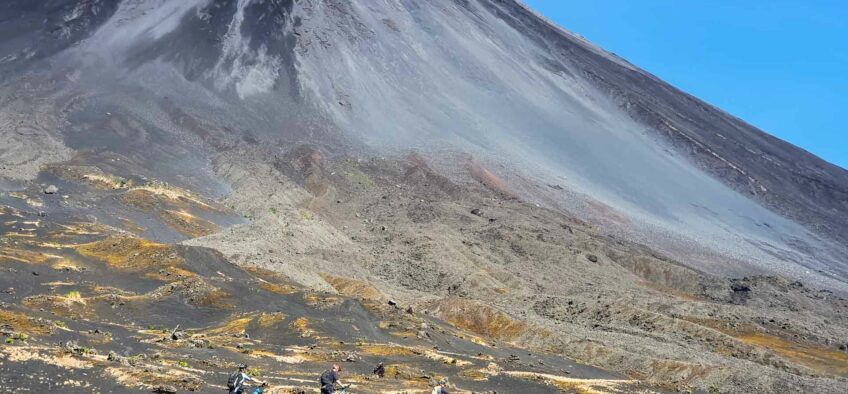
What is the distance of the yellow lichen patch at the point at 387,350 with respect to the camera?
95.2ft

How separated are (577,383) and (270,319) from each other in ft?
41.9

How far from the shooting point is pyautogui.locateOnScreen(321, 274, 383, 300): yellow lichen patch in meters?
46.8

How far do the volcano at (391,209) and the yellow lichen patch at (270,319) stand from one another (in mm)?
128

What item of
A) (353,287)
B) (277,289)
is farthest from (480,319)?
(277,289)

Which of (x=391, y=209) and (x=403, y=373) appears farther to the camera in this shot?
(x=391, y=209)

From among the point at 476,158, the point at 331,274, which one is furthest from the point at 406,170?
the point at 331,274

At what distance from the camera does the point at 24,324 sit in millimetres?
21984

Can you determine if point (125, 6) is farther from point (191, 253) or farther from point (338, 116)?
point (191, 253)

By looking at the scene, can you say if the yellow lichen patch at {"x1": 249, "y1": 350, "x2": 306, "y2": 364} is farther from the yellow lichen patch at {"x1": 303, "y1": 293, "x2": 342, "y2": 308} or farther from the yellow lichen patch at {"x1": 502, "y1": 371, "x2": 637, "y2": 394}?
the yellow lichen patch at {"x1": 303, "y1": 293, "x2": 342, "y2": 308}

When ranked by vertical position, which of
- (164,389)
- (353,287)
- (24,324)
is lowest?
(353,287)

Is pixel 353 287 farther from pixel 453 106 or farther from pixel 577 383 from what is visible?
pixel 453 106

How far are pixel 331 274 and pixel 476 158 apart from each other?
41.4m

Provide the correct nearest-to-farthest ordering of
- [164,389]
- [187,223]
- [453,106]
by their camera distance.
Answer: [164,389] → [187,223] → [453,106]

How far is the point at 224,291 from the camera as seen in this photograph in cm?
3534
